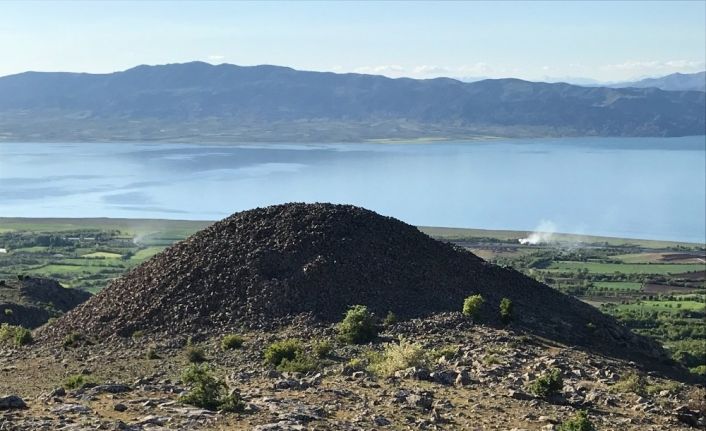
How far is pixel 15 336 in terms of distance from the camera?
109 ft

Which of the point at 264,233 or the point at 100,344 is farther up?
the point at 264,233

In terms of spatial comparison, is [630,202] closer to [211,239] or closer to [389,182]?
[389,182]

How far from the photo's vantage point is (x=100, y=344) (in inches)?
1230

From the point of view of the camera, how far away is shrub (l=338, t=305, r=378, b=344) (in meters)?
29.4

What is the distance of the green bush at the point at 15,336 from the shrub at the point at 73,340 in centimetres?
172

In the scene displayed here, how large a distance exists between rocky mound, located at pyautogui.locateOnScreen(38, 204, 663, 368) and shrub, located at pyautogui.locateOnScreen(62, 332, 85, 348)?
57cm

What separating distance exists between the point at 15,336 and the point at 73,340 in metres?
2.88

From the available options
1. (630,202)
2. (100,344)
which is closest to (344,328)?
(100,344)

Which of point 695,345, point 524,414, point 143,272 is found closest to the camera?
point 524,414

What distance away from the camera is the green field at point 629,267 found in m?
95.4

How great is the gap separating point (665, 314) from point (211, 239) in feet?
146

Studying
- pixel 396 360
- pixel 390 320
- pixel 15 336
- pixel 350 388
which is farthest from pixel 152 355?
pixel 350 388

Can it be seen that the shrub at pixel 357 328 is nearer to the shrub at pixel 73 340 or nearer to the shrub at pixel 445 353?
the shrub at pixel 445 353

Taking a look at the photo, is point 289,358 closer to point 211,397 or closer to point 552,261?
point 211,397
